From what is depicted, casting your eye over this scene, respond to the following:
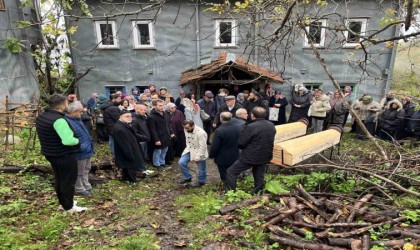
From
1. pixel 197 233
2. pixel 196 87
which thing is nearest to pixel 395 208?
pixel 197 233

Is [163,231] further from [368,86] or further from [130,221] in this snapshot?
[368,86]

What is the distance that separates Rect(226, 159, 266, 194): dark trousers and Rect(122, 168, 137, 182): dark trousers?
2.34 m

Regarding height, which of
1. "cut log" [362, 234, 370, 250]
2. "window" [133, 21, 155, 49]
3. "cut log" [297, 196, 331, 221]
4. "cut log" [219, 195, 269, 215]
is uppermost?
"window" [133, 21, 155, 49]

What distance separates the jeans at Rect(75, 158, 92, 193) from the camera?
5301 millimetres

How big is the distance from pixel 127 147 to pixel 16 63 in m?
10.6

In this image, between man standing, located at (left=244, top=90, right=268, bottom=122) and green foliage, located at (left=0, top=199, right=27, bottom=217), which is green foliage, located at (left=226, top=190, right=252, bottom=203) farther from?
man standing, located at (left=244, top=90, right=268, bottom=122)

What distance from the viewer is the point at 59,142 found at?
14.1 feet

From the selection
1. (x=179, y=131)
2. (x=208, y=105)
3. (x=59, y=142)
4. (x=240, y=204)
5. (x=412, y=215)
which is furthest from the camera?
(x=208, y=105)

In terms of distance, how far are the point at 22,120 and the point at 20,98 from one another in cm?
657

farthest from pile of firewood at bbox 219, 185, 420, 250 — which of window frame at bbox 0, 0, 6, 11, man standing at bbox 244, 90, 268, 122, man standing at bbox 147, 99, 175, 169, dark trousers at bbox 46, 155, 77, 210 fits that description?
window frame at bbox 0, 0, 6, 11

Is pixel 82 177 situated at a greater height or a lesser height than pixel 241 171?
lesser

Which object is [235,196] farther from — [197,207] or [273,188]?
[273,188]

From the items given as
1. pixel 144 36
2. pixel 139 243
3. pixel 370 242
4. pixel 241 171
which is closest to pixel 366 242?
pixel 370 242

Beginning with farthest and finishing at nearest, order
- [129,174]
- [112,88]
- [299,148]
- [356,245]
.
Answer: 1. [112,88]
2. [299,148]
3. [129,174]
4. [356,245]
